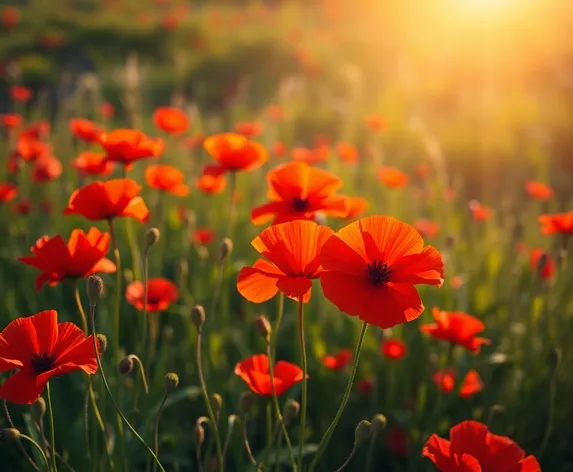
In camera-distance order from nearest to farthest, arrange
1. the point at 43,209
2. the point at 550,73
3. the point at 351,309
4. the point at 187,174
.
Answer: the point at 351,309
the point at 43,209
the point at 187,174
the point at 550,73

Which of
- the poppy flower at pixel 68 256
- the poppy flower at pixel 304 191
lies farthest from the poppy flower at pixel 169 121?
the poppy flower at pixel 68 256

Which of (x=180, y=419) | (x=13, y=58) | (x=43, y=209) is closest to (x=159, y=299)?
(x=180, y=419)

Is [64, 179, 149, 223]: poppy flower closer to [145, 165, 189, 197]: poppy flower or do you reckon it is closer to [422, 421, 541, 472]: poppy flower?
[145, 165, 189, 197]: poppy flower

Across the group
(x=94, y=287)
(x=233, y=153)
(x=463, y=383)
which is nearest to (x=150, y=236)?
(x=94, y=287)

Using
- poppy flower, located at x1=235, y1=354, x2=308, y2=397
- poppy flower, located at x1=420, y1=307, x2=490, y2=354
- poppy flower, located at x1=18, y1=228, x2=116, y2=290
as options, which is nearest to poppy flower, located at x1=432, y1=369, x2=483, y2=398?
poppy flower, located at x1=420, y1=307, x2=490, y2=354

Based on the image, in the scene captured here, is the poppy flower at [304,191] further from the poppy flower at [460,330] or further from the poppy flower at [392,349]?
the poppy flower at [392,349]

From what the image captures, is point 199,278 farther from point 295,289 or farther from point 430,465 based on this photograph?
point 295,289
